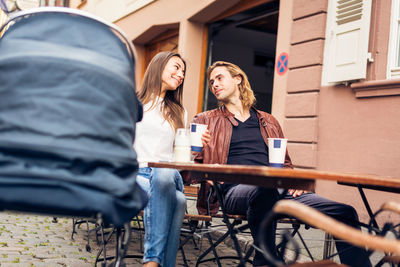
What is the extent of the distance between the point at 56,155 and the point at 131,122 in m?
0.38

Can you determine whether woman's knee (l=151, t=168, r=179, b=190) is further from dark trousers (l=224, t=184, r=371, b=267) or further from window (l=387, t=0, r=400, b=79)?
window (l=387, t=0, r=400, b=79)

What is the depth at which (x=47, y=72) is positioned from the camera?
5.81 feet

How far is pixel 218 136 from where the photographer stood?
371cm

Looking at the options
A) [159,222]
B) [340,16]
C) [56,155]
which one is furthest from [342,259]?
[340,16]

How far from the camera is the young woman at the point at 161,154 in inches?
113

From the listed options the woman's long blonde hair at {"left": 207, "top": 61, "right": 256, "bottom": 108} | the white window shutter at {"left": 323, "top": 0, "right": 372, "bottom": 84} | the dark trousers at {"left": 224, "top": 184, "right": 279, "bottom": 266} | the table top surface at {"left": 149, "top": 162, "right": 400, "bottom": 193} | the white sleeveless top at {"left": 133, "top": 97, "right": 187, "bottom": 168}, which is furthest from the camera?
the white window shutter at {"left": 323, "top": 0, "right": 372, "bottom": 84}

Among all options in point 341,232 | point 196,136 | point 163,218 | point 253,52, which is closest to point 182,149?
point 196,136

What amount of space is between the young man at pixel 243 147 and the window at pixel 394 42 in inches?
87.5

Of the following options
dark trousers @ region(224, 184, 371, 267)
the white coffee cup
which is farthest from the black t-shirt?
the white coffee cup

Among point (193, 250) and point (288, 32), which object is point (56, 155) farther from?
point (288, 32)

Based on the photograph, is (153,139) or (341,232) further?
(153,139)

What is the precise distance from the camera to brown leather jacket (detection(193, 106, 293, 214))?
3.60 m

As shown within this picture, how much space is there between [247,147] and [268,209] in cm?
90

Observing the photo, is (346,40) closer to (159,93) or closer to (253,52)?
(159,93)
